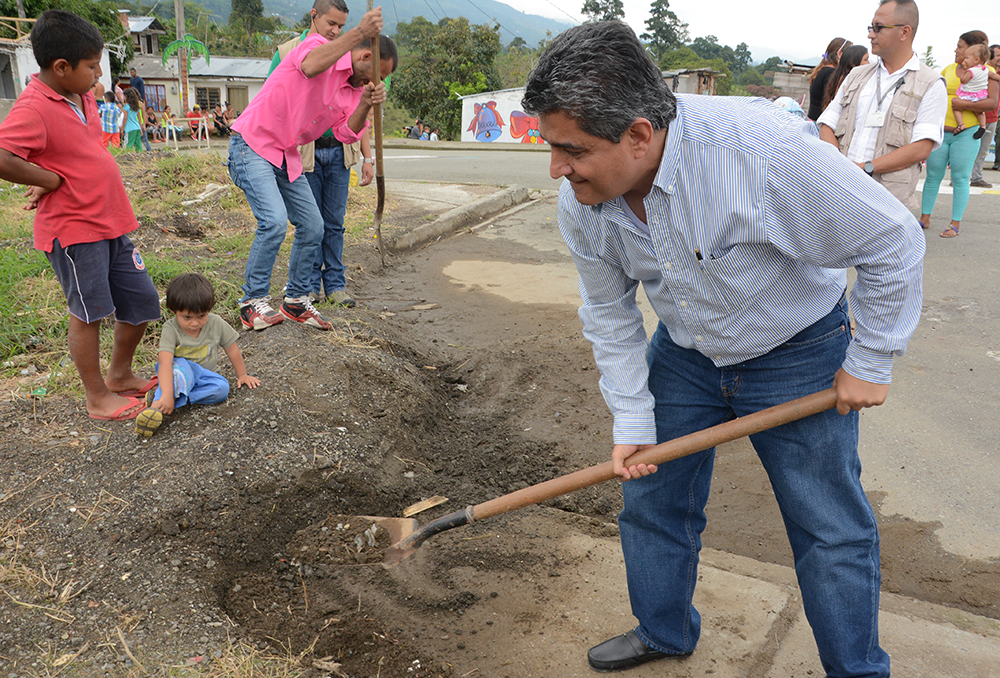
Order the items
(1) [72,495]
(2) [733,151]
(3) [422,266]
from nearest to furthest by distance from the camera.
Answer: (2) [733,151] < (1) [72,495] < (3) [422,266]

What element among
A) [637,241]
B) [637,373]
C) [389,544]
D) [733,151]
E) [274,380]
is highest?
[733,151]

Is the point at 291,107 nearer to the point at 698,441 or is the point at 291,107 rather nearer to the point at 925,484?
the point at 698,441

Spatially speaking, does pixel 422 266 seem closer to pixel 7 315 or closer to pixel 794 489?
pixel 7 315

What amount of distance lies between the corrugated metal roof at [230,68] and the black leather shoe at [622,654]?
133 ft

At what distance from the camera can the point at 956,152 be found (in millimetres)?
6020

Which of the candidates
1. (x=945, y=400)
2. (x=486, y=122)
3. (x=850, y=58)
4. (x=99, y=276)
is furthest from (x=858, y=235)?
(x=486, y=122)

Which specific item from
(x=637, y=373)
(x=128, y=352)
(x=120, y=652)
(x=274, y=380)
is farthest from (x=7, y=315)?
(x=637, y=373)

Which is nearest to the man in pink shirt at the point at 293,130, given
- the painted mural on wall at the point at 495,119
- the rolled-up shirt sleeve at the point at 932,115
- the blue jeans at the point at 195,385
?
the blue jeans at the point at 195,385

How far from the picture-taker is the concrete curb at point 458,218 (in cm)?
664

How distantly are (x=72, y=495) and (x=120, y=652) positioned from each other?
87 cm

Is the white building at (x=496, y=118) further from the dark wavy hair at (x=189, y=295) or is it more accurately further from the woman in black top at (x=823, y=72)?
the dark wavy hair at (x=189, y=295)

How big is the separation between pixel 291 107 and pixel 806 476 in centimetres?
317

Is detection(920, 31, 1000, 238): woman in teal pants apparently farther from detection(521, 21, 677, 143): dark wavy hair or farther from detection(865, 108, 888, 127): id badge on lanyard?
detection(521, 21, 677, 143): dark wavy hair

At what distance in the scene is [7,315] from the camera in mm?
4227
